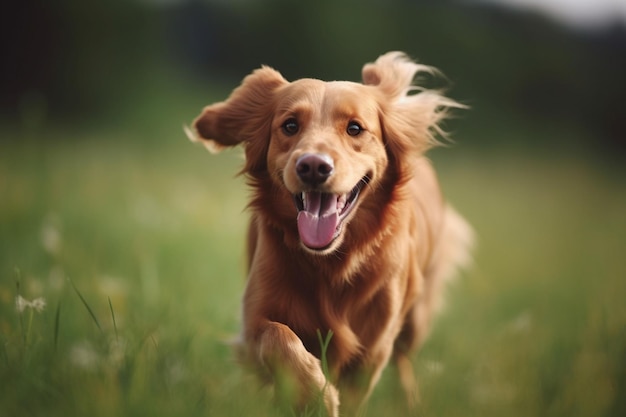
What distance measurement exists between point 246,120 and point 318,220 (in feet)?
2.58

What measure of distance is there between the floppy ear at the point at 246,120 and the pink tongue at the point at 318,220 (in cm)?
48

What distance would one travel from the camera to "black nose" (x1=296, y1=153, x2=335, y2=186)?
99.6 inches

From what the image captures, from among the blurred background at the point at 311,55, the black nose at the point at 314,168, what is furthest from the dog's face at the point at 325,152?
the blurred background at the point at 311,55

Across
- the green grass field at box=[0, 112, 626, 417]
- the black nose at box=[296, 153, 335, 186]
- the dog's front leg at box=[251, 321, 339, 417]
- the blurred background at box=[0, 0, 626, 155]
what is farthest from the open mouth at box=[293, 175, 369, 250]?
the blurred background at box=[0, 0, 626, 155]

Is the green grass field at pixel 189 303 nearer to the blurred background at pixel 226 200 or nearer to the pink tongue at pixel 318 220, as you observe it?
the blurred background at pixel 226 200

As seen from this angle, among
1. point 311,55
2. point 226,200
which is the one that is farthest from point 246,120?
point 311,55

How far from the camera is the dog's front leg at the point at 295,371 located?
8.06 ft

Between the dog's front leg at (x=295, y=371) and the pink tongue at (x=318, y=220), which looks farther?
the pink tongue at (x=318, y=220)

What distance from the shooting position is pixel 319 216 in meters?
2.70

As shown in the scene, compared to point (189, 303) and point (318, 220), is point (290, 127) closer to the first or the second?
point (318, 220)

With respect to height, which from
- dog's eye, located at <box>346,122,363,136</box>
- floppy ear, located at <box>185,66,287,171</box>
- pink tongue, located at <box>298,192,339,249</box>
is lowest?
pink tongue, located at <box>298,192,339,249</box>

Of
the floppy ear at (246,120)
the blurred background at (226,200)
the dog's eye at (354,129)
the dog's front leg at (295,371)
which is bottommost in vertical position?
the blurred background at (226,200)

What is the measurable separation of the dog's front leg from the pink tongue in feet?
1.19

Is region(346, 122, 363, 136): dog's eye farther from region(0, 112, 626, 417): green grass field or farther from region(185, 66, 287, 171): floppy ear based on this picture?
region(0, 112, 626, 417): green grass field
